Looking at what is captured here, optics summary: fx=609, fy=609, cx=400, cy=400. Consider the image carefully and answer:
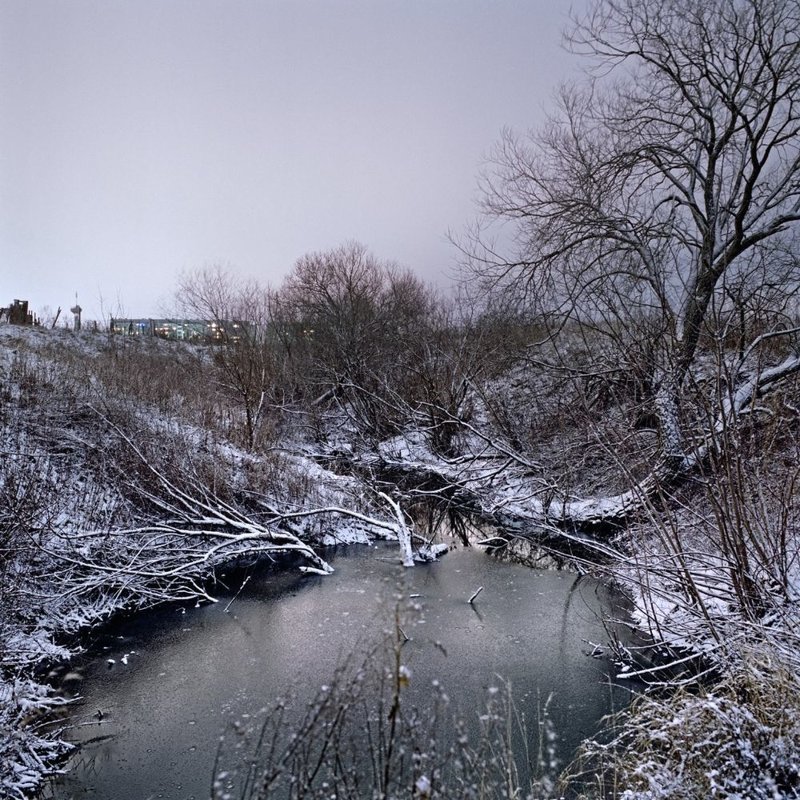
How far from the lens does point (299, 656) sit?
6242 mm

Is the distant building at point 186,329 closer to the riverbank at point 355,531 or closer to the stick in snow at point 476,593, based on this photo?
the riverbank at point 355,531

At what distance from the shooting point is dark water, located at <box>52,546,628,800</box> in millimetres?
4660

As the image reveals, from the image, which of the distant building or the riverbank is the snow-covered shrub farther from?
the distant building

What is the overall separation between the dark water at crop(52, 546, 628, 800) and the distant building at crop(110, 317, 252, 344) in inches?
386

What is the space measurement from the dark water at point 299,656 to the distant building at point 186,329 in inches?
386

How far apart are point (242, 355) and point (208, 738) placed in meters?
12.3

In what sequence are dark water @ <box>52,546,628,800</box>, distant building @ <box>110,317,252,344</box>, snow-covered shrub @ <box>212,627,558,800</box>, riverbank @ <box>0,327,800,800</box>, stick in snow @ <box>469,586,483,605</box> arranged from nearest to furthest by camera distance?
snow-covered shrub @ <box>212,627,558,800</box>
riverbank @ <box>0,327,800,800</box>
dark water @ <box>52,546,628,800</box>
stick in snow @ <box>469,586,483,605</box>
distant building @ <box>110,317,252,344</box>

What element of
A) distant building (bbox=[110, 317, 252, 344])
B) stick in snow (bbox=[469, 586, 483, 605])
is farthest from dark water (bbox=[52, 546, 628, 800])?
distant building (bbox=[110, 317, 252, 344])

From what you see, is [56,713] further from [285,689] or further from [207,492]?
[207,492]

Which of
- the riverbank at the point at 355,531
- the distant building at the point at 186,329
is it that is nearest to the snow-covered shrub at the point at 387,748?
the riverbank at the point at 355,531

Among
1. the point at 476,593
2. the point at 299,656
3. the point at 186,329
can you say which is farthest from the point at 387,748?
the point at 186,329

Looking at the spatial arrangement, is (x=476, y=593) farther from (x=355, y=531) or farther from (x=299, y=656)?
(x=355, y=531)

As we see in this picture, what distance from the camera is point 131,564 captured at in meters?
7.57

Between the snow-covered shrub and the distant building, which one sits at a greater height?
the distant building
